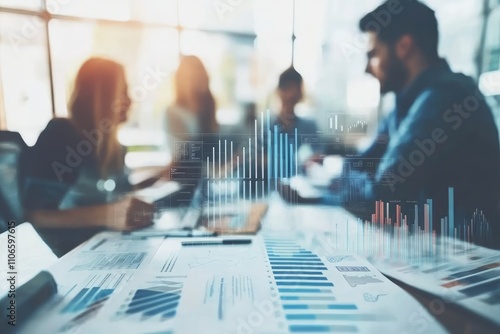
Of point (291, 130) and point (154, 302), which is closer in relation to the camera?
point (154, 302)

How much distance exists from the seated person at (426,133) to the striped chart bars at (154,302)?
482 millimetres

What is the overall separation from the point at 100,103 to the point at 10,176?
0.29 meters

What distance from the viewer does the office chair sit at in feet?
2.76

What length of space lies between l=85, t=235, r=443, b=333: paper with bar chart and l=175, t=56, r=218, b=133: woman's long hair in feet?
1.11

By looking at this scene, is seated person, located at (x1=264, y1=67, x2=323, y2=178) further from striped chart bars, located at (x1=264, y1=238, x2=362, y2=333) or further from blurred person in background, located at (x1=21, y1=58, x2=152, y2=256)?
blurred person in background, located at (x1=21, y1=58, x2=152, y2=256)

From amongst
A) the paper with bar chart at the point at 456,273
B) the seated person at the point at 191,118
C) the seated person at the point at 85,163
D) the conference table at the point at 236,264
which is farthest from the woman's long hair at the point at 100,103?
the paper with bar chart at the point at 456,273

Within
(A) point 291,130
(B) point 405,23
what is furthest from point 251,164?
(B) point 405,23

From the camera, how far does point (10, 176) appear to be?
0.85 meters

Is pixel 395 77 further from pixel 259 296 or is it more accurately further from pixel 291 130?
pixel 259 296

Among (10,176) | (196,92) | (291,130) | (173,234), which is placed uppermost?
(196,92)

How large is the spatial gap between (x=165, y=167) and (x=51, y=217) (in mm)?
329

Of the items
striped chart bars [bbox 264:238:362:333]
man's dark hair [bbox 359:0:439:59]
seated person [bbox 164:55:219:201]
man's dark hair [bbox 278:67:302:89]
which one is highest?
man's dark hair [bbox 359:0:439:59]

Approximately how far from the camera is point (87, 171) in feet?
2.86

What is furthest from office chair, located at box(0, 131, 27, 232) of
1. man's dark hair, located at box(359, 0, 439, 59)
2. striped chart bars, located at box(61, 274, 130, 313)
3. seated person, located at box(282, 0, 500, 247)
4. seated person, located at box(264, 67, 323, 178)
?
man's dark hair, located at box(359, 0, 439, 59)
